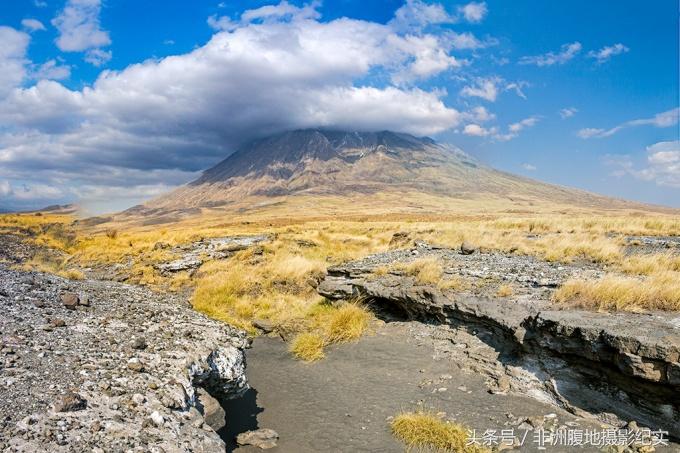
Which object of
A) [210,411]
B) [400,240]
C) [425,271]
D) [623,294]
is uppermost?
[400,240]

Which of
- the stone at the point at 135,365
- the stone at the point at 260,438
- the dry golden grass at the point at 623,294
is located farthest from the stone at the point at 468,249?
the stone at the point at 135,365

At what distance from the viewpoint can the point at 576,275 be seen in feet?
44.3

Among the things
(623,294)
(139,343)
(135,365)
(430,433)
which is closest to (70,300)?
(139,343)

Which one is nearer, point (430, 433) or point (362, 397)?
point (430, 433)

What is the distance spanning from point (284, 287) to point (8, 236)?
32.5 m

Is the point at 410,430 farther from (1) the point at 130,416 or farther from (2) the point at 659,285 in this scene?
(2) the point at 659,285

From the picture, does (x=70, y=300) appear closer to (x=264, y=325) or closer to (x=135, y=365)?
(x=135, y=365)

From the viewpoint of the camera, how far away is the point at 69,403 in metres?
6.21

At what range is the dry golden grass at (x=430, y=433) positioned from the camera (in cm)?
759

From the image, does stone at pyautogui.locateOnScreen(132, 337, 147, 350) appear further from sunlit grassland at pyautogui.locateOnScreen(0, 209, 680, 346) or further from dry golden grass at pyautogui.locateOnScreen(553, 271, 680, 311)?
dry golden grass at pyautogui.locateOnScreen(553, 271, 680, 311)

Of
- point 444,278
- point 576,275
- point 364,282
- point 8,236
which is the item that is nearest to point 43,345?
point 364,282

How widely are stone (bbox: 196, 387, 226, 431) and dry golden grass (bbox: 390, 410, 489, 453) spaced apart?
3807 mm

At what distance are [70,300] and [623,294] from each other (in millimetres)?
15051

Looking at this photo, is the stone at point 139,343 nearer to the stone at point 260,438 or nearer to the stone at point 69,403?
the stone at point 69,403
